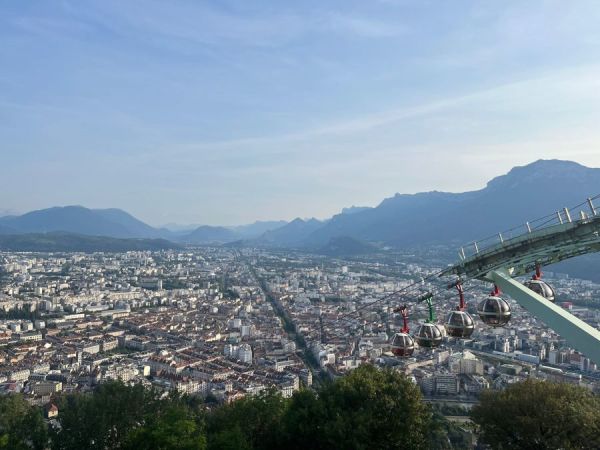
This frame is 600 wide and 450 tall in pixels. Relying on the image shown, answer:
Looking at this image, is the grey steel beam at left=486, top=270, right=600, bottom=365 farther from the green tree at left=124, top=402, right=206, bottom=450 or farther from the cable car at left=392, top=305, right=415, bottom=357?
the green tree at left=124, top=402, right=206, bottom=450

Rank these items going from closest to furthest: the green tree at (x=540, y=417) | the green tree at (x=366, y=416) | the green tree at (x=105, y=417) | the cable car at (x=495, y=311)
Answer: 1. the cable car at (x=495, y=311)
2. the green tree at (x=540, y=417)
3. the green tree at (x=366, y=416)
4. the green tree at (x=105, y=417)

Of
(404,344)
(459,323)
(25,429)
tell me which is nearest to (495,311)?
(459,323)

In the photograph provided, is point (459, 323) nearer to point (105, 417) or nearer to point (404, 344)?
point (404, 344)

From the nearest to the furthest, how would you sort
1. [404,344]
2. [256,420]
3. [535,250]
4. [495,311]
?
[535,250] < [495,311] < [404,344] < [256,420]

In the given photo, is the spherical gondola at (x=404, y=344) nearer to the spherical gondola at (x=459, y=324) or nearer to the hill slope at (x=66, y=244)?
the spherical gondola at (x=459, y=324)

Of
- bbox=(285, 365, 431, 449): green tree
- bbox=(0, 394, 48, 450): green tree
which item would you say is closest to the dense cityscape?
bbox=(285, 365, 431, 449): green tree

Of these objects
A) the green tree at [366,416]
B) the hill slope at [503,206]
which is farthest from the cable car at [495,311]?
the hill slope at [503,206]
